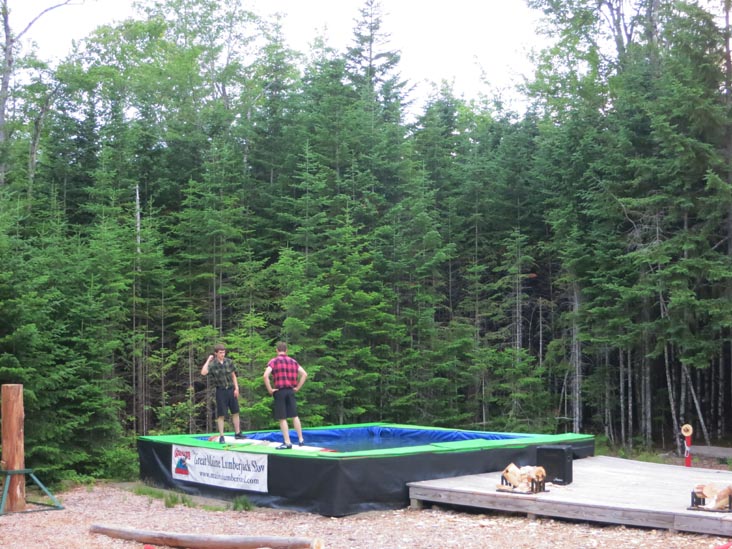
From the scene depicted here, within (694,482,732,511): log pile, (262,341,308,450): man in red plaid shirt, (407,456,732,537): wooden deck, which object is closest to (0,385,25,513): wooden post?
(262,341,308,450): man in red plaid shirt

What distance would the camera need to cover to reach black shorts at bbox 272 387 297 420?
10.5 metres

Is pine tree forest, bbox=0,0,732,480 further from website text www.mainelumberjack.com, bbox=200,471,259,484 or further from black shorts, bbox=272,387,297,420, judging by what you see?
black shorts, bbox=272,387,297,420

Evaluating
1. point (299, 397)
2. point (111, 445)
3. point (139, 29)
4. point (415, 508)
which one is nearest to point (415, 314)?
point (299, 397)

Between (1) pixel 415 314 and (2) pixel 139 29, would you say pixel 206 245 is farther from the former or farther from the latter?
(2) pixel 139 29

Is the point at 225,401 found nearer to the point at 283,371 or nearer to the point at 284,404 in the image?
the point at 284,404

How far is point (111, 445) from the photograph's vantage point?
42.9 ft

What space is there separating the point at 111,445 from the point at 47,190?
8.60 meters

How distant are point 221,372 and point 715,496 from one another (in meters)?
7.02

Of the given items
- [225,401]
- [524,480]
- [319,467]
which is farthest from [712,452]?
[225,401]

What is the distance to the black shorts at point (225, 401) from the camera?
11578 millimetres

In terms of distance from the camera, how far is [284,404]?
416 inches

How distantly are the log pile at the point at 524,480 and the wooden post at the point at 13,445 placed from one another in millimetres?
5756

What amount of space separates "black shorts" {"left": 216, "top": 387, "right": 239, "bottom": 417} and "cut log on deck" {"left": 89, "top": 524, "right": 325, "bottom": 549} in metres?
4.23

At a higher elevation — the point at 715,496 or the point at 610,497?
the point at 715,496
